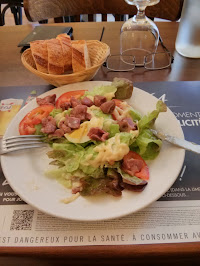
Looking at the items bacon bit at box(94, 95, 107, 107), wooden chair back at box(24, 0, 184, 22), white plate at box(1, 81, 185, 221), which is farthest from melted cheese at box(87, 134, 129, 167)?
wooden chair back at box(24, 0, 184, 22)

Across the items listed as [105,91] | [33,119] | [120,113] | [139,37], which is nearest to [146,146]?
[120,113]

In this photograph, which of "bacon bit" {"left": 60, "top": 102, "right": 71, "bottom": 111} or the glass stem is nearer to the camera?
"bacon bit" {"left": 60, "top": 102, "right": 71, "bottom": 111}

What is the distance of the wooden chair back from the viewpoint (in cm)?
167

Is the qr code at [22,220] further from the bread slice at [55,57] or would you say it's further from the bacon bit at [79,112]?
the bread slice at [55,57]

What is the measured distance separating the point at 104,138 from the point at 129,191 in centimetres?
19

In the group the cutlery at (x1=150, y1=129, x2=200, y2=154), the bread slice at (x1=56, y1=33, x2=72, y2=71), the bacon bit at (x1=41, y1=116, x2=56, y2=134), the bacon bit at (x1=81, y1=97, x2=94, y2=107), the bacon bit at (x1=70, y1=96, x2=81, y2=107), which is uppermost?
the bread slice at (x1=56, y1=33, x2=72, y2=71)

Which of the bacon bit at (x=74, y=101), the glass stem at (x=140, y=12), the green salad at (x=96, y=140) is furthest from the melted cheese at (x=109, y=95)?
the glass stem at (x=140, y=12)

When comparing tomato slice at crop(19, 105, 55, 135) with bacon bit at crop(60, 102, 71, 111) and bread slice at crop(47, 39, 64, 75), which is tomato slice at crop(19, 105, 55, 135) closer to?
bacon bit at crop(60, 102, 71, 111)

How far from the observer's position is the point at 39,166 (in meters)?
→ 0.78

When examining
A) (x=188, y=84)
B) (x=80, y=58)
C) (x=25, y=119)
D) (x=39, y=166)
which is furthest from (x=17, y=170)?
(x=188, y=84)

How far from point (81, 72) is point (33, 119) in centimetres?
29

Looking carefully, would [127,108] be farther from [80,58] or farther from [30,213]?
[30,213]

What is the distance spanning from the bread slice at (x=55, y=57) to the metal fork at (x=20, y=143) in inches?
13.8

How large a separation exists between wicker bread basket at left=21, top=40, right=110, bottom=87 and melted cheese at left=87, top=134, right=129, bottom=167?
1.35 feet
